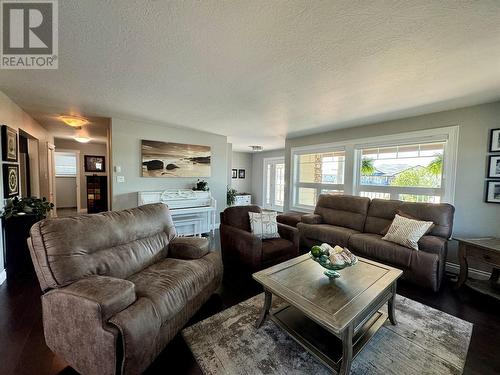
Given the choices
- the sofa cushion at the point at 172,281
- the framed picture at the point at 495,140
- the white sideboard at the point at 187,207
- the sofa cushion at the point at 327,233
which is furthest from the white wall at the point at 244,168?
the framed picture at the point at 495,140

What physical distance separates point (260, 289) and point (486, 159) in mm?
3361

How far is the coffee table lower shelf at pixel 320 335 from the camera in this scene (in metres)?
1.39

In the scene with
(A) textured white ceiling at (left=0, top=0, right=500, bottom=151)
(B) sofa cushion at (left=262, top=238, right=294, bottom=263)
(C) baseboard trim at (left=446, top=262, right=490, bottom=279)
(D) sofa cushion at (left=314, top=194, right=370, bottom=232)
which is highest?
(A) textured white ceiling at (left=0, top=0, right=500, bottom=151)

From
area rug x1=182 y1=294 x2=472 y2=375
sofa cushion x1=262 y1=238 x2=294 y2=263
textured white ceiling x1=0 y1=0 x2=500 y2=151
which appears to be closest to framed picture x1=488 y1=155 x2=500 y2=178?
textured white ceiling x1=0 y1=0 x2=500 y2=151

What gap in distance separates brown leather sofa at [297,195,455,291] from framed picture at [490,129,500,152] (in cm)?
87

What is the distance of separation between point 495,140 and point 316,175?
2.79 metres

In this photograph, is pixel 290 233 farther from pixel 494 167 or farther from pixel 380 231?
pixel 494 167

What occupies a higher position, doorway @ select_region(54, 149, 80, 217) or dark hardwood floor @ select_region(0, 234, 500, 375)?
doorway @ select_region(54, 149, 80, 217)

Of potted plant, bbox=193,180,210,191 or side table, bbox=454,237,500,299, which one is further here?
potted plant, bbox=193,180,210,191

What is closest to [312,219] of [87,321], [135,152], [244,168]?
[87,321]

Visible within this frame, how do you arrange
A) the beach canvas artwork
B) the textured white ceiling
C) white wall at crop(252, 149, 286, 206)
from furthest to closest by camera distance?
white wall at crop(252, 149, 286, 206) → the beach canvas artwork → the textured white ceiling

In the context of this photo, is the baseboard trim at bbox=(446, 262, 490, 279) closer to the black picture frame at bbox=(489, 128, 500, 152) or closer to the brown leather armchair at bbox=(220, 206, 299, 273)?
the black picture frame at bbox=(489, 128, 500, 152)

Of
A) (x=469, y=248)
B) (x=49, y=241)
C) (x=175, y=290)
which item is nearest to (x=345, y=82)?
(x=469, y=248)

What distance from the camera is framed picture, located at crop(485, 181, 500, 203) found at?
2.64 metres
